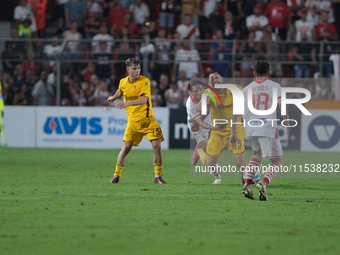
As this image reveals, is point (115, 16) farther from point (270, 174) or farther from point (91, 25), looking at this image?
point (270, 174)

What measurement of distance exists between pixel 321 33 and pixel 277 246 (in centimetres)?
1466

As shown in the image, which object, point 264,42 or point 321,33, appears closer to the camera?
point 264,42

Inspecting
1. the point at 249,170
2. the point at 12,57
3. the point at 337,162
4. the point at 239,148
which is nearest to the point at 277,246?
the point at 249,170

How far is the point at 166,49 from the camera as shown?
16.9 m

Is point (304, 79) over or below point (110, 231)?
over

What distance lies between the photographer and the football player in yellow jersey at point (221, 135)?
8938mm

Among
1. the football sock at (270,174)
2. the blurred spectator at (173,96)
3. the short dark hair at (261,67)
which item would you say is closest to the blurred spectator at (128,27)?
the blurred spectator at (173,96)

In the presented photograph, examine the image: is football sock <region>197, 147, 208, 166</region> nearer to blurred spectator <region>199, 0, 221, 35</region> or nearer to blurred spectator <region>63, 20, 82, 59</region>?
blurred spectator <region>63, 20, 82, 59</region>

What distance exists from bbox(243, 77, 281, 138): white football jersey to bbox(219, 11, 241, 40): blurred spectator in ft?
37.3

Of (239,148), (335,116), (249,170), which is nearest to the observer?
(249,170)

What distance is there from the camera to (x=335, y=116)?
15.6m

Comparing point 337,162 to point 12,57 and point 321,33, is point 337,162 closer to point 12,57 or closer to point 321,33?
point 321,33

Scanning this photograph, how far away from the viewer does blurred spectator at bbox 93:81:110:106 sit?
16.7 metres

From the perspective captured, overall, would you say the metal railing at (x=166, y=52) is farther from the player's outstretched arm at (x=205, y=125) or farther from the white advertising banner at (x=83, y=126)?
the player's outstretched arm at (x=205, y=125)
